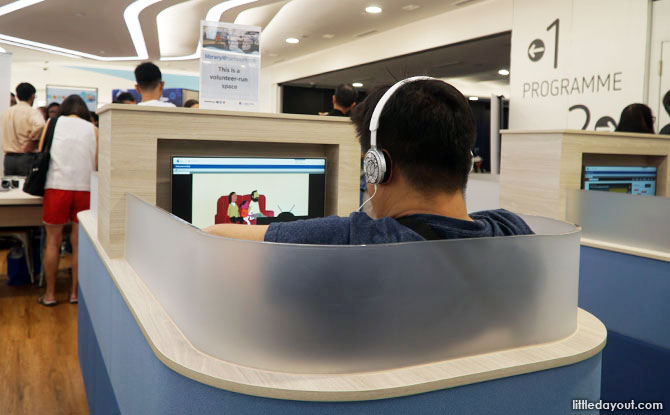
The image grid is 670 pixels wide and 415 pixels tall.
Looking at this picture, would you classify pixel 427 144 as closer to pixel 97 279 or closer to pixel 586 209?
pixel 97 279

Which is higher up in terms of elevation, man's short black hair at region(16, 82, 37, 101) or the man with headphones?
man's short black hair at region(16, 82, 37, 101)

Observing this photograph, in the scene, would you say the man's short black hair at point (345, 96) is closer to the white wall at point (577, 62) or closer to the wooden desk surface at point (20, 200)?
the wooden desk surface at point (20, 200)

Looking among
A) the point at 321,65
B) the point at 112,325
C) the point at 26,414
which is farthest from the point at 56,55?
the point at 112,325

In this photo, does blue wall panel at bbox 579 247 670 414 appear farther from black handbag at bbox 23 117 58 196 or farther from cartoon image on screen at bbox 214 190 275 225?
black handbag at bbox 23 117 58 196

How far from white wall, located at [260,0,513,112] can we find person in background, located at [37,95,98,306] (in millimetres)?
→ 4749

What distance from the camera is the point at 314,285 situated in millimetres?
844

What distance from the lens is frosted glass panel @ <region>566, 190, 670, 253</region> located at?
229 cm

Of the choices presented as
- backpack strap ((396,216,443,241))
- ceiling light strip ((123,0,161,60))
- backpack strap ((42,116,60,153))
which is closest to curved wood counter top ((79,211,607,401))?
backpack strap ((396,216,443,241))

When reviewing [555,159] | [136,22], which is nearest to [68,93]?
[136,22]

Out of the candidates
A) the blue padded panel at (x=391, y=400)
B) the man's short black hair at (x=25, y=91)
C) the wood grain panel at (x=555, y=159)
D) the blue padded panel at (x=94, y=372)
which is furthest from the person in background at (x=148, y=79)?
the man's short black hair at (x=25, y=91)

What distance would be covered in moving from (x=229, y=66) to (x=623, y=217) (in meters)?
1.77

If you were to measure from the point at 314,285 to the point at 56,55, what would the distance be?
42.9ft

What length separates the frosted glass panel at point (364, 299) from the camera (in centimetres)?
85

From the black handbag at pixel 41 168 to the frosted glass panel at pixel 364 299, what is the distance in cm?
306
